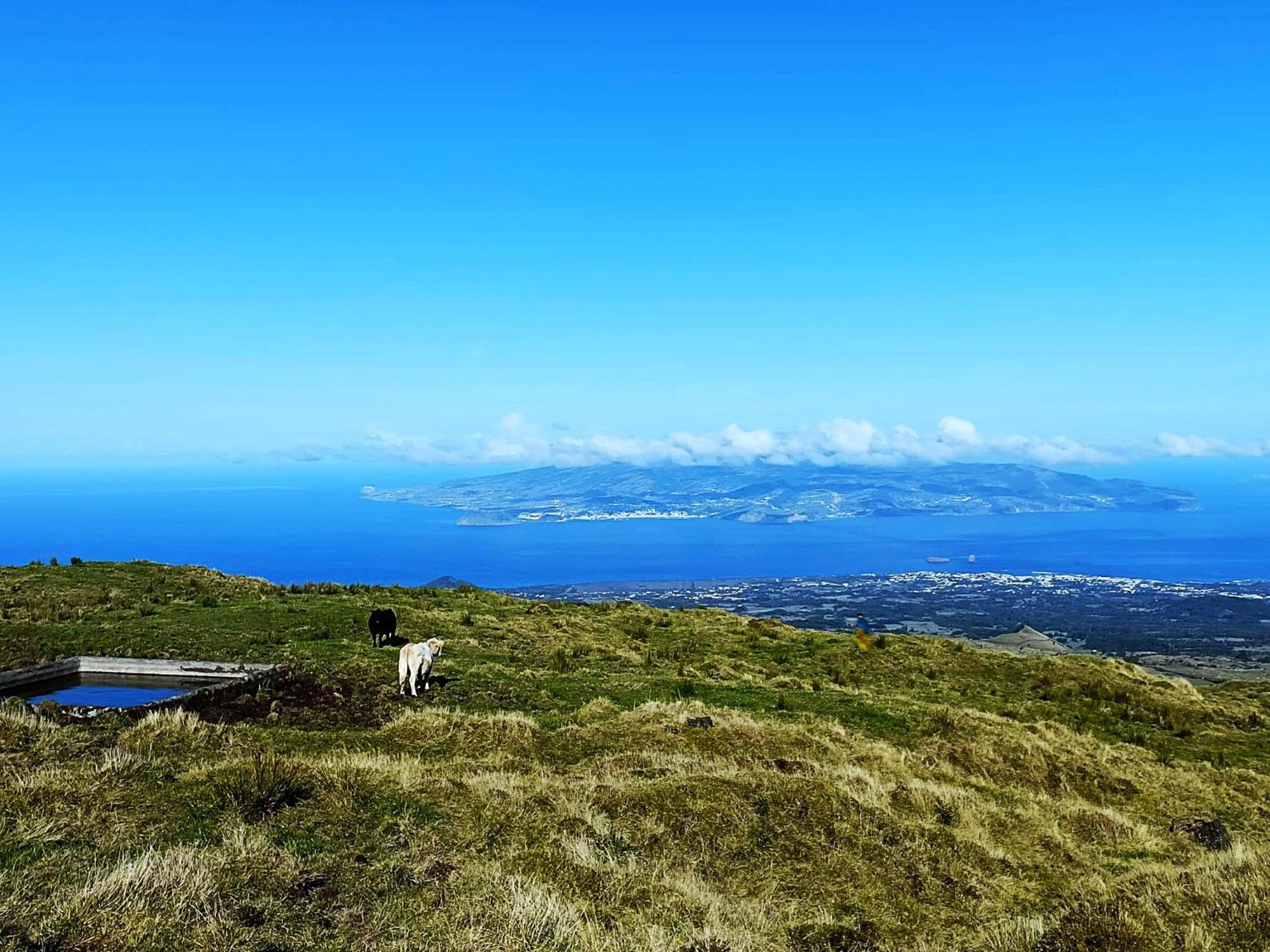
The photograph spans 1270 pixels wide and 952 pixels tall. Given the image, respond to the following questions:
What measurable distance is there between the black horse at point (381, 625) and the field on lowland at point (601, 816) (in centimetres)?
77

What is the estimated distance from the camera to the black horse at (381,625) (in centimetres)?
1986

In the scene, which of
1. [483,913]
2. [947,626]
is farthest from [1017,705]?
[947,626]

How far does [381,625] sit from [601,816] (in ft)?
41.7

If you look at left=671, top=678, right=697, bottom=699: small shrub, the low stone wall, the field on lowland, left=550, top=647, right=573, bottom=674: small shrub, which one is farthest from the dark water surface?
left=671, top=678, right=697, bottom=699: small shrub

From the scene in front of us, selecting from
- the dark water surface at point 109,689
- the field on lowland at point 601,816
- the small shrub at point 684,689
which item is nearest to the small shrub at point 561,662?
the field on lowland at point 601,816

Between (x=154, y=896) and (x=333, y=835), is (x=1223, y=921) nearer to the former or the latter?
(x=333, y=835)

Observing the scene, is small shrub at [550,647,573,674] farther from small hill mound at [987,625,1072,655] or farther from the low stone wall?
small hill mound at [987,625,1072,655]

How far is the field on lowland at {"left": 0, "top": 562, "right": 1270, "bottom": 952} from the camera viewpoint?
242 inches

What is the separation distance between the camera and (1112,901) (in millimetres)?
7535

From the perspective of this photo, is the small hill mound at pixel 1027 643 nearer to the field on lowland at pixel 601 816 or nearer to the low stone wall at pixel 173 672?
the field on lowland at pixel 601 816

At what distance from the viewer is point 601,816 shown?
887cm

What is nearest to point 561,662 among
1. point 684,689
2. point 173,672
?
A: point 684,689

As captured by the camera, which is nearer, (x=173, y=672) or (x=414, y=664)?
(x=414, y=664)

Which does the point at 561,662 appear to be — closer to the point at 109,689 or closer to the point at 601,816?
the point at 109,689
